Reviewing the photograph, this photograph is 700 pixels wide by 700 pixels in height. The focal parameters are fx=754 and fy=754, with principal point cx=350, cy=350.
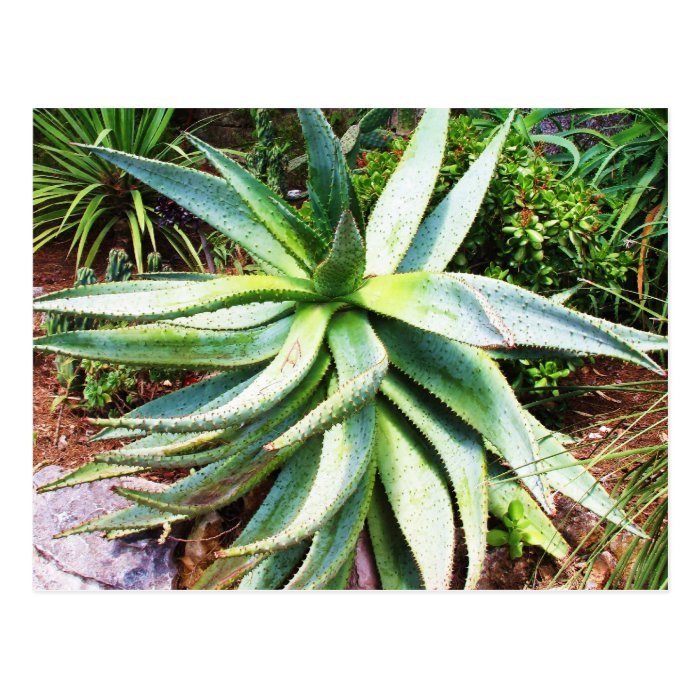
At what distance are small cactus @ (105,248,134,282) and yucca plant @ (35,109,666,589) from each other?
28cm

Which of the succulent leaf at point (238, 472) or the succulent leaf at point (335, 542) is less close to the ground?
the succulent leaf at point (238, 472)

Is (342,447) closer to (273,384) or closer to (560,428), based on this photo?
(273,384)

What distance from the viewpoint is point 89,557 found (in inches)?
74.4

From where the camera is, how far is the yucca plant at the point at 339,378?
1.55 m

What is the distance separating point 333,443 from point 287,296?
38 cm

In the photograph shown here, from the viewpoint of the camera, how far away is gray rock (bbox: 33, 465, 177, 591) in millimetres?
1865

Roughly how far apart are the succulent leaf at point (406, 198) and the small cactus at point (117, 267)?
2.43ft

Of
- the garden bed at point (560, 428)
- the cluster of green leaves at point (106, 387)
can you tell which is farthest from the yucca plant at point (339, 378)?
the cluster of green leaves at point (106, 387)

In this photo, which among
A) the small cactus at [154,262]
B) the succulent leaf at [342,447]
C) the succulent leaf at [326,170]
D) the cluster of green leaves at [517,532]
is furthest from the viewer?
the small cactus at [154,262]

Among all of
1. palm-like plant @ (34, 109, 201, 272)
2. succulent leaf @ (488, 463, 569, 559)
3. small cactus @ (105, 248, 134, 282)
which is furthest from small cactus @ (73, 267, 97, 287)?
succulent leaf @ (488, 463, 569, 559)

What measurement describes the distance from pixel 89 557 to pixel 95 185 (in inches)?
48.2

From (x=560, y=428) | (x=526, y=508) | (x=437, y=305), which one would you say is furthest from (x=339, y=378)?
(x=560, y=428)

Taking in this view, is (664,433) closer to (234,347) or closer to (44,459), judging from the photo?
(234,347)

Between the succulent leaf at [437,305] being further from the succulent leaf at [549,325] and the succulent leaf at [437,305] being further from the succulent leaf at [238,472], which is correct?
the succulent leaf at [238,472]
